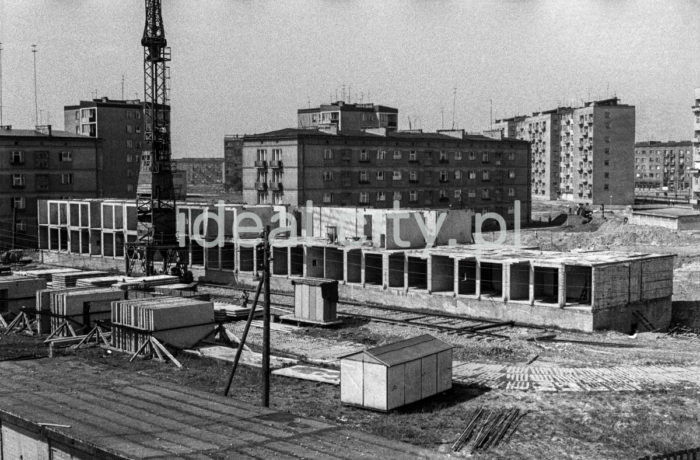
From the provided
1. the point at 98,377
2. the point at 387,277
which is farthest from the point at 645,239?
the point at 98,377

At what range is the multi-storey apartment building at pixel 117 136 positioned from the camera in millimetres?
86000

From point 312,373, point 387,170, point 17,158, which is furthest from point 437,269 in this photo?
point 17,158

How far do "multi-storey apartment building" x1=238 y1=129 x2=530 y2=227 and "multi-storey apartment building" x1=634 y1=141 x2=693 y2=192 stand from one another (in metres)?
89.8

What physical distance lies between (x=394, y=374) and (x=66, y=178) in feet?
178

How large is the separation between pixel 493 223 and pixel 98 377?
6035cm

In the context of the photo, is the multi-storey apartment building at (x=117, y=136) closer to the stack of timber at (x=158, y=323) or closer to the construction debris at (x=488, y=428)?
the stack of timber at (x=158, y=323)

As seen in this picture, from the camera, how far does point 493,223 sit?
79312 millimetres

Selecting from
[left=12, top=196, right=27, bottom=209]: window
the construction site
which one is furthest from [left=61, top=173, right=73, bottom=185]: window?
the construction site

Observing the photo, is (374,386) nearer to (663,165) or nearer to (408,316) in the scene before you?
(408,316)

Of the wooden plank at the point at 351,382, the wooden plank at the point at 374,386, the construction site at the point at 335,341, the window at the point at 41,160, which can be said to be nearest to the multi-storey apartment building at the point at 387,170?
the construction site at the point at 335,341

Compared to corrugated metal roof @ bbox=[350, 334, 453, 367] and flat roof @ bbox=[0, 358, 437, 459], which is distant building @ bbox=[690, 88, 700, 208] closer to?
corrugated metal roof @ bbox=[350, 334, 453, 367]

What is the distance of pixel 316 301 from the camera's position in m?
34.9

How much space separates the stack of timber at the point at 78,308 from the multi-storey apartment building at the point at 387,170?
3331 centimetres

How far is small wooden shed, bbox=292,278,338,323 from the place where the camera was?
114 ft
